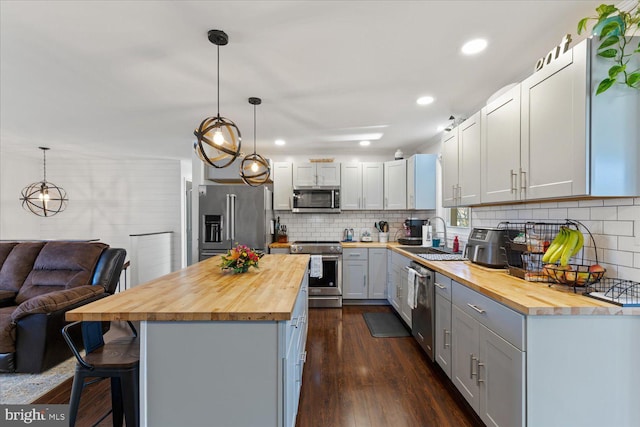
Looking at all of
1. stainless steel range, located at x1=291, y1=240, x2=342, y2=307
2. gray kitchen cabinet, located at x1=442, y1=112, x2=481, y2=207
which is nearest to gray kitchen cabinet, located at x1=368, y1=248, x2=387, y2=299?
stainless steel range, located at x1=291, y1=240, x2=342, y2=307

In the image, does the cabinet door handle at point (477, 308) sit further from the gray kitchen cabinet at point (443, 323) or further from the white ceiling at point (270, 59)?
the white ceiling at point (270, 59)

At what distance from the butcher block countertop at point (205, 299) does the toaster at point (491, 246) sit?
1.52 metres

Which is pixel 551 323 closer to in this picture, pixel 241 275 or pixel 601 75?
pixel 601 75

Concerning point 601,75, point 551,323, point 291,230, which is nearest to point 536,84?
point 601,75

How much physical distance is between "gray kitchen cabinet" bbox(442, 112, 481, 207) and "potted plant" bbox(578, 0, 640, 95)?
1019mm

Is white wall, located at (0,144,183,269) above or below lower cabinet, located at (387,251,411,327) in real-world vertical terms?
above

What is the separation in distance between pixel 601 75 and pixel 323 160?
3672 mm

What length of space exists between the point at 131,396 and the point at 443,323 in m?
2.11

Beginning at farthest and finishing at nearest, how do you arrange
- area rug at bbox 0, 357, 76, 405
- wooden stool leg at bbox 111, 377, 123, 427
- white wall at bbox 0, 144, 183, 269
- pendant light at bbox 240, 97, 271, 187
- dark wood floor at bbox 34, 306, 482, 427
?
1. white wall at bbox 0, 144, 183, 269
2. pendant light at bbox 240, 97, 271, 187
3. area rug at bbox 0, 357, 76, 405
4. dark wood floor at bbox 34, 306, 482, 427
5. wooden stool leg at bbox 111, 377, 123, 427

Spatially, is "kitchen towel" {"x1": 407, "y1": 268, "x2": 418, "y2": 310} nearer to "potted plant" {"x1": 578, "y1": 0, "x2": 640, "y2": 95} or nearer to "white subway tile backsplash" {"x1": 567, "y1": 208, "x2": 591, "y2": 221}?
"white subway tile backsplash" {"x1": 567, "y1": 208, "x2": 591, "y2": 221}

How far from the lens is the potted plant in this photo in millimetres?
1382

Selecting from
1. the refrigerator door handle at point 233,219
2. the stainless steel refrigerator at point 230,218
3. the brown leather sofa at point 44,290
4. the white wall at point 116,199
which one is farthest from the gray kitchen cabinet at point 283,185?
the white wall at point 116,199

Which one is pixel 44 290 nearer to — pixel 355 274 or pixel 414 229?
pixel 355 274

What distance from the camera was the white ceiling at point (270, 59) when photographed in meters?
1.72
